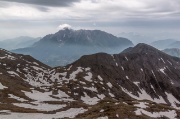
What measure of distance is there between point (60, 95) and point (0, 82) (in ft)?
138

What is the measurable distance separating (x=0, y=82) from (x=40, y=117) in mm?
85413

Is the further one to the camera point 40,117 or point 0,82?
point 0,82

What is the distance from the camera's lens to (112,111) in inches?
3575

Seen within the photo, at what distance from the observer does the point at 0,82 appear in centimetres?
16712

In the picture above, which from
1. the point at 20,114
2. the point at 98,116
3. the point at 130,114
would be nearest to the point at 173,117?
the point at 130,114

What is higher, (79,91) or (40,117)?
(40,117)

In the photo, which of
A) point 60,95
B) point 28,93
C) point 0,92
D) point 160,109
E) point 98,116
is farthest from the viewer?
point 60,95

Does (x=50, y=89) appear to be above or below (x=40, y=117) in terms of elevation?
below

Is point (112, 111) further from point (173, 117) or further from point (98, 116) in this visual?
point (173, 117)

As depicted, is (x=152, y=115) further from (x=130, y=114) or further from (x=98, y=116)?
(x=98, y=116)

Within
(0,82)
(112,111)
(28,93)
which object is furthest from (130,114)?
(0,82)

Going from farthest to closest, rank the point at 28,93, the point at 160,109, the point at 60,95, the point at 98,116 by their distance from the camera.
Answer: the point at 60,95 → the point at 28,93 → the point at 160,109 → the point at 98,116

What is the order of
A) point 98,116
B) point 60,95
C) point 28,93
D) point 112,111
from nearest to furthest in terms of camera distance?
point 98,116, point 112,111, point 28,93, point 60,95

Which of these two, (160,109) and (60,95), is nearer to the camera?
(160,109)
